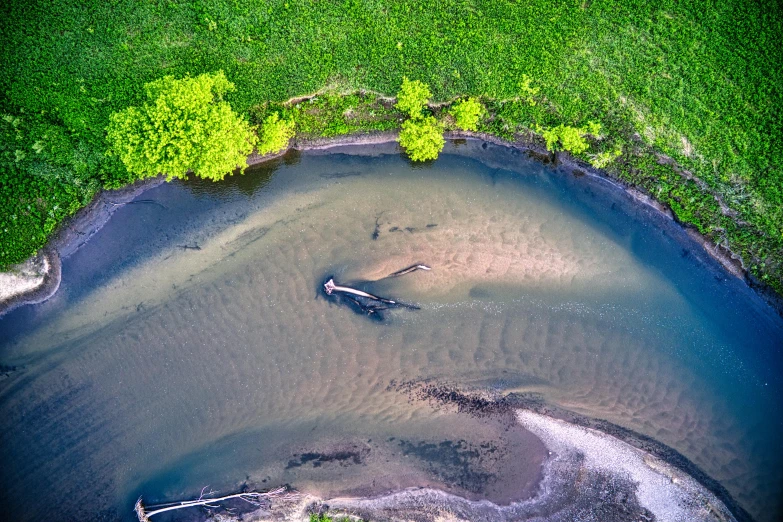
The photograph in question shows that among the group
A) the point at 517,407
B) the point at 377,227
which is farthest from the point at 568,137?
the point at 517,407

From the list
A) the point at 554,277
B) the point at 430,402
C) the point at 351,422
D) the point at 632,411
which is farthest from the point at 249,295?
the point at 632,411

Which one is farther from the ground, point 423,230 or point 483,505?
point 423,230

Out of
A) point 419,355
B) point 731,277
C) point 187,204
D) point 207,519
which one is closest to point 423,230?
point 419,355

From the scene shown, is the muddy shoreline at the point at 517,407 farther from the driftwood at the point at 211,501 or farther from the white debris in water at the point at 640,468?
the driftwood at the point at 211,501

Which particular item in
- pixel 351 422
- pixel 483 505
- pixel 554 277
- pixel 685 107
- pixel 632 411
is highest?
pixel 685 107

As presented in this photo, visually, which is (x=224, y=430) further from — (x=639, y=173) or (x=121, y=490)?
(x=639, y=173)

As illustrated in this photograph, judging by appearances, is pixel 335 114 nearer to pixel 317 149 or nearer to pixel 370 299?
pixel 317 149
